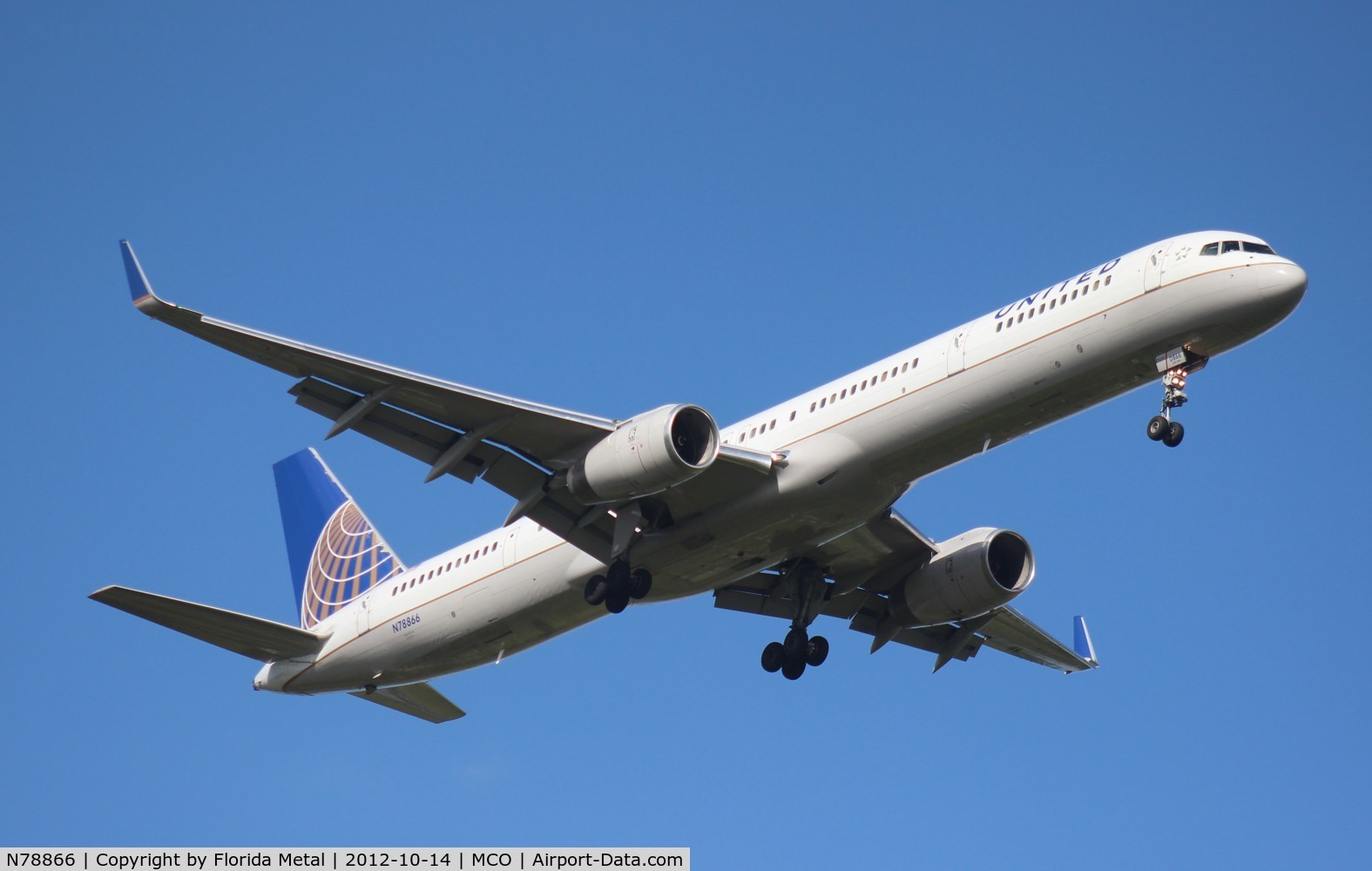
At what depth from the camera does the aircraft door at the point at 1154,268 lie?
27.6 m

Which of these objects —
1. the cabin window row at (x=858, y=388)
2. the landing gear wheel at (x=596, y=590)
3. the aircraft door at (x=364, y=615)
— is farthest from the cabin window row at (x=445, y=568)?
the cabin window row at (x=858, y=388)

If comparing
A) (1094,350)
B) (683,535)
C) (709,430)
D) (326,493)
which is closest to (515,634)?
(683,535)

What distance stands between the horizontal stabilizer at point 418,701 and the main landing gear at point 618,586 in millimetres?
6497

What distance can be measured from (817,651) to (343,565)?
11.2 metres

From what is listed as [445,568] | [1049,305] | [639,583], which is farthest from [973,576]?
[445,568]

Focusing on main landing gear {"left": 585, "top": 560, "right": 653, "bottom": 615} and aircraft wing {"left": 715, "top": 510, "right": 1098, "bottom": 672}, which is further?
aircraft wing {"left": 715, "top": 510, "right": 1098, "bottom": 672}

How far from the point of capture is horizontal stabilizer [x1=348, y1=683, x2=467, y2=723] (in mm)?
36344

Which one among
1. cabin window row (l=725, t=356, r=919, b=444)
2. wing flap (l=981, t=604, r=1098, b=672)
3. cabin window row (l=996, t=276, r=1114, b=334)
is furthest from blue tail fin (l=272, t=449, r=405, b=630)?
cabin window row (l=996, t=276, r=1114, b=334)

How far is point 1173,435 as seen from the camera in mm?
27672

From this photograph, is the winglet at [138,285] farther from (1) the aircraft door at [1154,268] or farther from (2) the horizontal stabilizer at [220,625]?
(1) the aircraft door at [1154,268]

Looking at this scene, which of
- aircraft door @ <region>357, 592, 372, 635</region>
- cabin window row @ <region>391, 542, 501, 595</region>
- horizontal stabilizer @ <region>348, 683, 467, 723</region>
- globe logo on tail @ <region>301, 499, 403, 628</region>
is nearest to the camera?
cabin window row @ <region>391, 542, 501, 595</region>

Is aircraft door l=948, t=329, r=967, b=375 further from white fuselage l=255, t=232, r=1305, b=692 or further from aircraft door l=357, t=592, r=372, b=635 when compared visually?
aircraft door l=357, t=592, r=372, b=635

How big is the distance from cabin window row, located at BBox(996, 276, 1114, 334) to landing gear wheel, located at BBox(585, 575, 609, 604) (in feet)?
28.2
